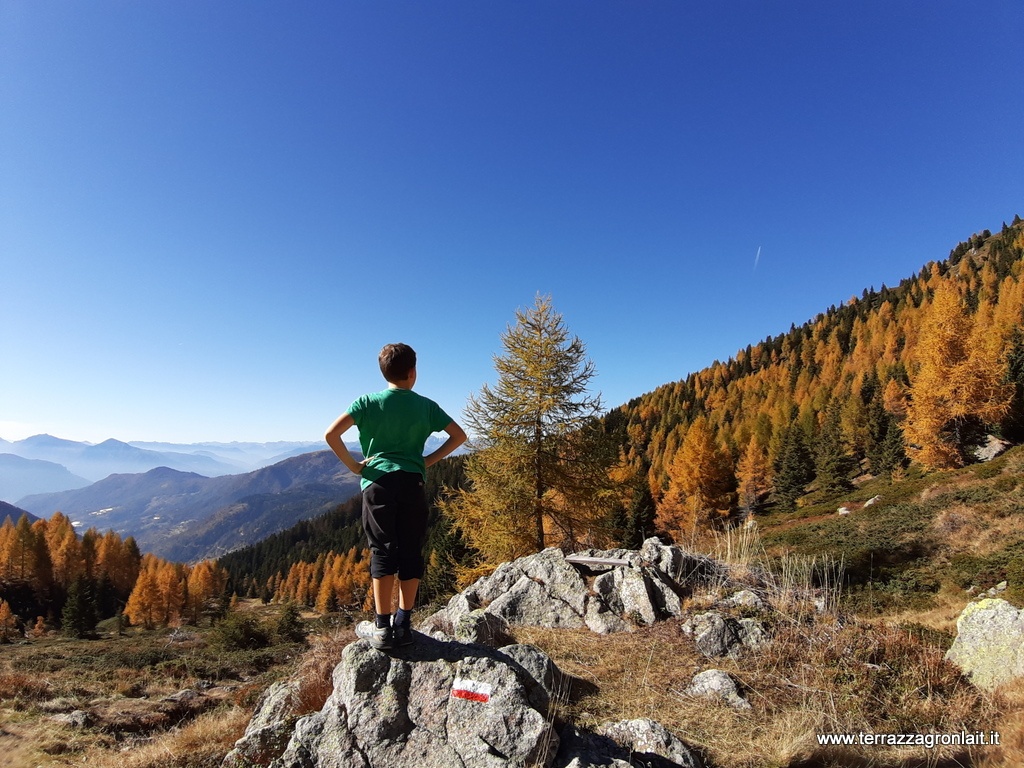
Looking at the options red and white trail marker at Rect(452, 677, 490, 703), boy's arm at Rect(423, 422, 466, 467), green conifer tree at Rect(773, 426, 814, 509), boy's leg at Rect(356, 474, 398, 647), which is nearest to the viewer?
red and white trail marker at Rect(452, 677, 490, 703)

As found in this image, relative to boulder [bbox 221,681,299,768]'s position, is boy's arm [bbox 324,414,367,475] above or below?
above

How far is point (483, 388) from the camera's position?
1438cm

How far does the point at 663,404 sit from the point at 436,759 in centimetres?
10777

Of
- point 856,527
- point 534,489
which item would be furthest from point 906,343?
point 534,489

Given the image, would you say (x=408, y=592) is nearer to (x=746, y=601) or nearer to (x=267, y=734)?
(x=267, y=734)

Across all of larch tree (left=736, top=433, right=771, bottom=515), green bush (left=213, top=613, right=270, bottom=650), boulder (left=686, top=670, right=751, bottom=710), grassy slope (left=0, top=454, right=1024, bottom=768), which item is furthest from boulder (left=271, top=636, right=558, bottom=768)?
larch tree (left=736, top=433, right=771, bottom=515)

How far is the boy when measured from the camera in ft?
11.9

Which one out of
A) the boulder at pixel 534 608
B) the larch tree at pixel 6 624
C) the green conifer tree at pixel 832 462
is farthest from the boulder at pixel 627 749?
the larch tree at pixel 6 624

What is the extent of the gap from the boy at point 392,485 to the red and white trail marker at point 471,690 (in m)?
Result: 0.64

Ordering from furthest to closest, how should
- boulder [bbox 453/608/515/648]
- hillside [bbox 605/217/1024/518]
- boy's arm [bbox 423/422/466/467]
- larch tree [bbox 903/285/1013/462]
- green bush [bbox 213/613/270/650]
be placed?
green bush [bbox 213/613/270/650], hillside [bbox 605/217/1024/518], larch tree [bbox 903/285/1013/462], boulder [bbox 453/608/515/648], boy's arm [bbox 423/422/466/467]

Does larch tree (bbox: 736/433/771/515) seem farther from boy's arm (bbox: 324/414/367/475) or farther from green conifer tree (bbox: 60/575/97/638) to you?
green conifer tree (bbox: 60/575/97/638)

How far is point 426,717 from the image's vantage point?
3457mm

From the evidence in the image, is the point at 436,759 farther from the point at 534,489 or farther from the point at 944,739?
the point at 534,489

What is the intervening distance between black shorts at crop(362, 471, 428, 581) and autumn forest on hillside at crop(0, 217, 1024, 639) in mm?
3753
